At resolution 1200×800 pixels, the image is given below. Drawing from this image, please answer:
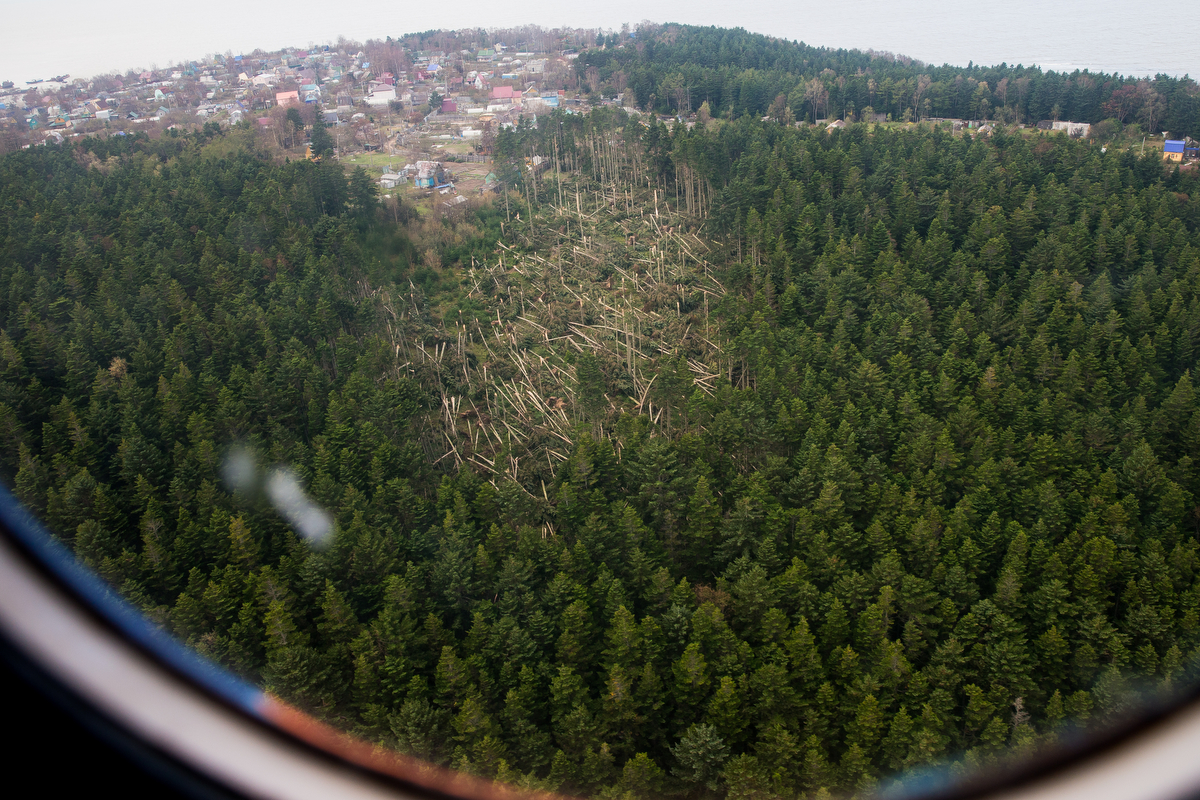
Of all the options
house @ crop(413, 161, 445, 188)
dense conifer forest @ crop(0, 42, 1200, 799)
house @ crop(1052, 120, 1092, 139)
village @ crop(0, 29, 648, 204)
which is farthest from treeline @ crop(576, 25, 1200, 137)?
house @ crop(413, 161, 445, 188)

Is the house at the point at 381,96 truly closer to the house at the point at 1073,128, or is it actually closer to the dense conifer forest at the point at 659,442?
the dense conifer forest at the point at 659,442

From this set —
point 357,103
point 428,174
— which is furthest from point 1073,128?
point 357,103

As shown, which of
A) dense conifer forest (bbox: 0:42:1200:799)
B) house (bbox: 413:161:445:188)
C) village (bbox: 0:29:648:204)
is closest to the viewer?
dense conifer forest (bbox: 0:42:1200:799)

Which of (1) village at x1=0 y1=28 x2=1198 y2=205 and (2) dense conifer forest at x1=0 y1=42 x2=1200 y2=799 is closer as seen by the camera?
(2) dense conifer forest at x1=0 y1=42 x2=1200 y2=799

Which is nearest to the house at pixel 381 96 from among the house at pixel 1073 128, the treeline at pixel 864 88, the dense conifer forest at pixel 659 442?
the treeline at pixel 864 88

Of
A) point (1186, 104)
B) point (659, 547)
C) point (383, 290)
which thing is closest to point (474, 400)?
point (383, 290)

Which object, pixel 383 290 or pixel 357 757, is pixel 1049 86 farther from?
pixel 357 757

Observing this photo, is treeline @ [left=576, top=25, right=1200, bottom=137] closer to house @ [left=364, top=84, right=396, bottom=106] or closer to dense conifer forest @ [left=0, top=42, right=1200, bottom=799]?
dense conifer forest @ [left=0, top=42, right=1200, bottom=799]
